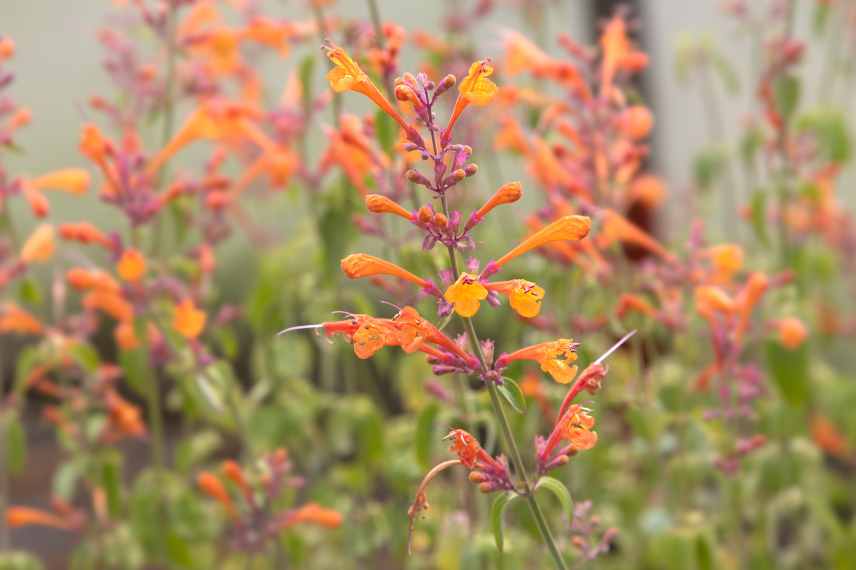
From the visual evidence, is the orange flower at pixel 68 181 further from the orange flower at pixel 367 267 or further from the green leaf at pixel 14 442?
the orange flower at pixel 367 267

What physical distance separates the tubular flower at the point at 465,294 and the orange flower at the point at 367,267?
0.08m

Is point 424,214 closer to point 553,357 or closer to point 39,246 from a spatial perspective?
point 553,357

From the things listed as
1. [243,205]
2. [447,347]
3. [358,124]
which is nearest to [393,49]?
[358,124]

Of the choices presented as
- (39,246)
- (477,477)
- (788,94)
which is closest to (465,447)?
(477,477)

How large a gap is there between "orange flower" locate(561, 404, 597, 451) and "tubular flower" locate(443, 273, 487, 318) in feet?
0.63

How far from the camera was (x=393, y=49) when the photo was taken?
1.55 metres

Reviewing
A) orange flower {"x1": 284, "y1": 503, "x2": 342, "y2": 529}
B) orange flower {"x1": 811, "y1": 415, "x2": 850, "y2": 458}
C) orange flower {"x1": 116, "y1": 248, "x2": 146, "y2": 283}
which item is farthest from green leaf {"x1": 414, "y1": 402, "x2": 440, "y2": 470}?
orange flower {"x1": 811, "y1": 415, "x2": 850, "y2": 458}

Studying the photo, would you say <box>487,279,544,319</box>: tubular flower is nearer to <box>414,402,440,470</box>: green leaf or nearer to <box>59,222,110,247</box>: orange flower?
<box>414,402,440,470</box>: green leaf

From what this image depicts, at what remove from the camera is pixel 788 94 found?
7.83 feet

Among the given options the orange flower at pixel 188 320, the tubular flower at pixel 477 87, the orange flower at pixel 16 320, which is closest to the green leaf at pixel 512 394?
the tubular flower at pixel 477 87

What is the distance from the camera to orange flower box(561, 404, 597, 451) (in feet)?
3.90

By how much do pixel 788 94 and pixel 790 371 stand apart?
586 millimetres

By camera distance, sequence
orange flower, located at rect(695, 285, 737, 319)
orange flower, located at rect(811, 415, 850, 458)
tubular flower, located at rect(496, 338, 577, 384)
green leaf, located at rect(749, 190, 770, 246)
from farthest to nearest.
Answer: orange flower, located at rect(811, 415, 850, 458) → green leaf, located at rect(749, 190, 770, 246) → orange flower, located at rect(695, 285, 737, 319) → tubular flower, located at rect(496, 338, 577, 384)

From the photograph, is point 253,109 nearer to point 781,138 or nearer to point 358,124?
point 358,124
